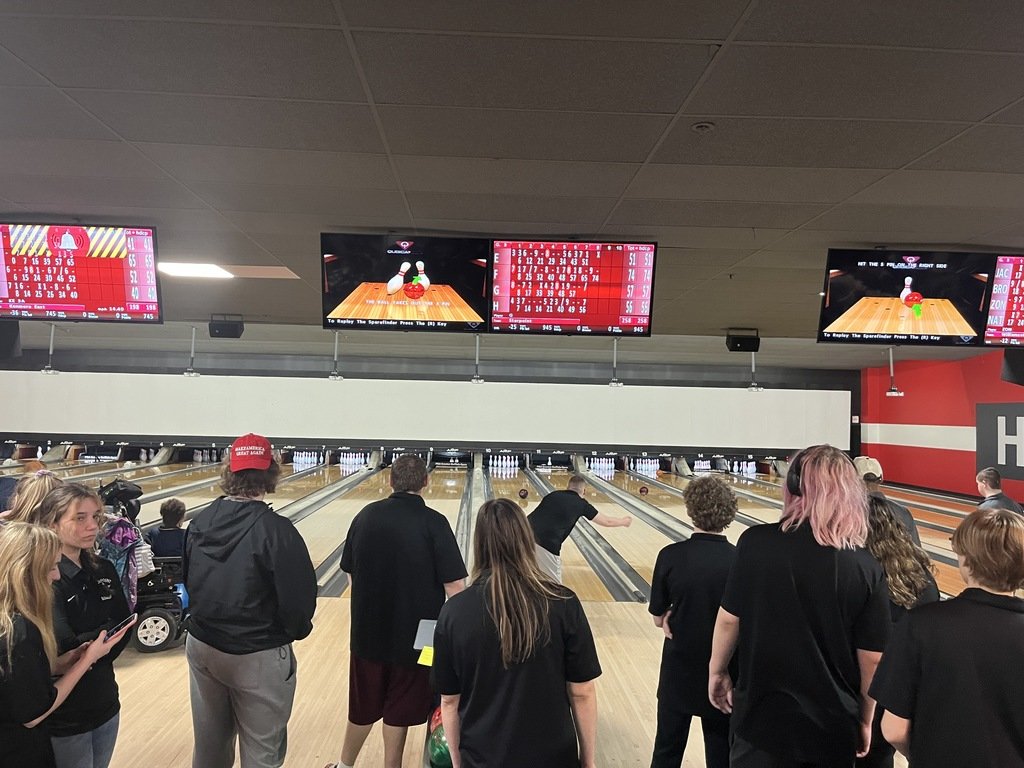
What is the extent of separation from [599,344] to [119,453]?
1065cm

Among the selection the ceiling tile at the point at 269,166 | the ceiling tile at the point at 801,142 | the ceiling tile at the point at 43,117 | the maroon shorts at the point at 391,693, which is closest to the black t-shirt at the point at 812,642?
the maroon shorts at the point at 391,693

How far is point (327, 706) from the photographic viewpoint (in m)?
3.32

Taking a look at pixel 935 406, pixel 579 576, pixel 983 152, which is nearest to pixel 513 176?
pixel 983 152

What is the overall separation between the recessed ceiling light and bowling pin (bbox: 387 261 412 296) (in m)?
2.05

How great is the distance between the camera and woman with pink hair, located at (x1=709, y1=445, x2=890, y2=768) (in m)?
1.63

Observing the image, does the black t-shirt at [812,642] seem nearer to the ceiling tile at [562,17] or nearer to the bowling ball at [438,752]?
the bowling ball at [438,752]

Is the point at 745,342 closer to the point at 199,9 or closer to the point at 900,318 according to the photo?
the point at 900,318

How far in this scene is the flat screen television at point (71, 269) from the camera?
338 cm

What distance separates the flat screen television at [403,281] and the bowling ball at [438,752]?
6.62ft

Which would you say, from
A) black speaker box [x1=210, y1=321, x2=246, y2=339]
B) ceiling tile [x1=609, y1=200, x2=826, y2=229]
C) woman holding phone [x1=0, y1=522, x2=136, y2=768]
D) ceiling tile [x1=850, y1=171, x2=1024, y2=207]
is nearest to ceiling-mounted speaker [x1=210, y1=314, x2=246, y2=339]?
black speaker box [x1=210, y1=321, x2=246, y2=339]

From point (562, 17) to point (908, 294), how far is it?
8.71 feet

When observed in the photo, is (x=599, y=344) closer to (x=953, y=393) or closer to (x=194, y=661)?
(x=953, y=393)

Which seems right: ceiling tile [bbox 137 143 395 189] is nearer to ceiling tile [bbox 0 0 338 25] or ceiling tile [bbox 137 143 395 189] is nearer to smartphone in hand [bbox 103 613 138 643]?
ceiling tile [bbox 0 0 338 25]

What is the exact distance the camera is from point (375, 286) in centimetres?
338
